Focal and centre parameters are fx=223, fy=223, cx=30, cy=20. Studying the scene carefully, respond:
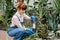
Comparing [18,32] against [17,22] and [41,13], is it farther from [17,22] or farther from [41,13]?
[41,13]

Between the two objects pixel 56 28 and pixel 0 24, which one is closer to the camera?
pixel 56 28

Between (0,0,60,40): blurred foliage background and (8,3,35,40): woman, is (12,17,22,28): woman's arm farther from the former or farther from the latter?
(0,0,60,40): blurred foliage background

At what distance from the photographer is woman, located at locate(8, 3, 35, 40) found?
2605 millimetres

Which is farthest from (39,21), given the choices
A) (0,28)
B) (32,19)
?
(0,28)

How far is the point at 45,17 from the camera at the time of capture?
9.68 ft

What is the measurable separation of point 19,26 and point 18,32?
0.07m

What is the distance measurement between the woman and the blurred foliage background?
86 millimetres

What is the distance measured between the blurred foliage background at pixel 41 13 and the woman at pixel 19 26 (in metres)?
0.09

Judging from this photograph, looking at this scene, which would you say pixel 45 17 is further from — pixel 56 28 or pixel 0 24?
pixel 0 24

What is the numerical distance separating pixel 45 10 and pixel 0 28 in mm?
668

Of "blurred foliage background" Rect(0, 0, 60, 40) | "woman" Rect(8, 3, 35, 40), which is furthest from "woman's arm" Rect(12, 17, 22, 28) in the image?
"blurred foliage background" Rect(0, 0, 60, 40)

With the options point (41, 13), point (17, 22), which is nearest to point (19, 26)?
point (17, 22)

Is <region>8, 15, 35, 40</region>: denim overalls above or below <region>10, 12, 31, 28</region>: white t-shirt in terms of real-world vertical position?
below

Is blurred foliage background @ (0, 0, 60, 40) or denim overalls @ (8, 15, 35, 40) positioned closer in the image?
denim overalls @ (8, 15, 35, 40)
